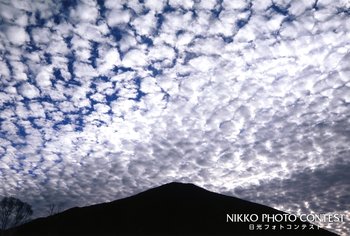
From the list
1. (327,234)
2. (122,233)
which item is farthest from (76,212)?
(327,234)

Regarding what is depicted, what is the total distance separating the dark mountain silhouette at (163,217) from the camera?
23.8 m

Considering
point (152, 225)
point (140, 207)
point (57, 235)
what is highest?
point (140, 207)

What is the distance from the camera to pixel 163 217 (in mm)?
25406

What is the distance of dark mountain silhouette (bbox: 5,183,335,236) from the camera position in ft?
78.2

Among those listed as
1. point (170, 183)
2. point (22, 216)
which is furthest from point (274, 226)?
point (22, 216)

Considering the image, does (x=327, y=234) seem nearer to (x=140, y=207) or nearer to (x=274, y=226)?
(x=274, y=226)

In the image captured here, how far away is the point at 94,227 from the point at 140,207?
171 inches

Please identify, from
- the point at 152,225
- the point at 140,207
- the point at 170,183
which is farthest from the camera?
the point at 170,183

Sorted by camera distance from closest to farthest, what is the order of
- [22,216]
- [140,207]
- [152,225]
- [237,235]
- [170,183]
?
[237,235] < [152,225] < [140,207] < [170,183] < [22,216]

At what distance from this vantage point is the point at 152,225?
24.6 metres

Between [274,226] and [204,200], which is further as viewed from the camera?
[204,200]

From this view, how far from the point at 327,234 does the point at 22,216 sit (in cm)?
5270

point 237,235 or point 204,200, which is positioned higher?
point 204,200

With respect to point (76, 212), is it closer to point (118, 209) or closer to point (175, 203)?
point (118, 209)
